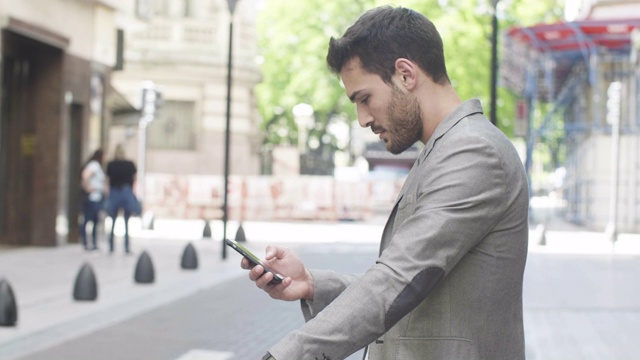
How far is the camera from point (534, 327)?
915 cm

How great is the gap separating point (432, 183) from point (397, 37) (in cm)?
32

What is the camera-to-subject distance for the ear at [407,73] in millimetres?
2141

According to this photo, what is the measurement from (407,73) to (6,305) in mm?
7194

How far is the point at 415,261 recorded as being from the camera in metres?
1.98

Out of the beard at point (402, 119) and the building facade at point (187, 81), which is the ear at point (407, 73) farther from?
the building facade at point (187, 81)

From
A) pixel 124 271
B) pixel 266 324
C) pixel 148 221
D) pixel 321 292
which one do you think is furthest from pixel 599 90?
pixel 321 292

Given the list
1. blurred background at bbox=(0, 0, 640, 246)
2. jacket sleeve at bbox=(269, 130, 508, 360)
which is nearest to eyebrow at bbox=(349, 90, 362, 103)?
jacket sleeve at bbox=(269, 130, 508, 360)

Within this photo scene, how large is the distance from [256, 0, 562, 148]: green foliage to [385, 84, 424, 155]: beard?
29.7m

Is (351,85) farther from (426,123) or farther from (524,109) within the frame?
(524,109)

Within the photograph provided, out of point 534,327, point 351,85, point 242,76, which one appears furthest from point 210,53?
point 351,85

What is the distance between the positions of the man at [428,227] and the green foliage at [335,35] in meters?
29.7

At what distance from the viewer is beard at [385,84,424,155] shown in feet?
7.14

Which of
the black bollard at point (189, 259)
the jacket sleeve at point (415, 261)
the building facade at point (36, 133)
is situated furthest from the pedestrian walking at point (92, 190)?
the jacket sleeve at point (415, 261)

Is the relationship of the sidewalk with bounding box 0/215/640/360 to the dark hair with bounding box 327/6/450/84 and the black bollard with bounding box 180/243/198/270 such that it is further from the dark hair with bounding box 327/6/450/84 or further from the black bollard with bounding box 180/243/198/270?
the dark hair with bounding box 327/6/450/84
